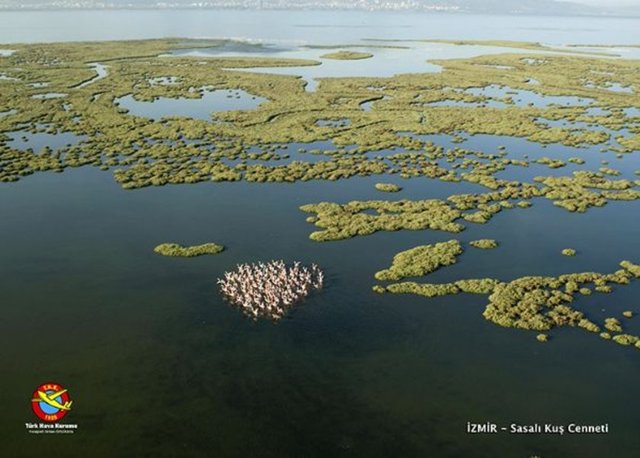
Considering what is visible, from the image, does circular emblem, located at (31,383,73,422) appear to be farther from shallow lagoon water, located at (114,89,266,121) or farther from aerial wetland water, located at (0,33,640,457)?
shallow lagoon water, located at (114,89,266,121)

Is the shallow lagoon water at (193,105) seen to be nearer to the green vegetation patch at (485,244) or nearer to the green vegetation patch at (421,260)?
the green vegetation patch at (421,260)

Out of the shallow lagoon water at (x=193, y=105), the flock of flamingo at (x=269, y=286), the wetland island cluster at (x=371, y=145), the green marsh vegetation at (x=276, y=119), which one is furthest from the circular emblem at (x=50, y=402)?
the shallow lagoon water at (x=193, y=105)

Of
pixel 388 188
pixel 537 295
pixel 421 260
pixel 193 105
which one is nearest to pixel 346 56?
pixel 193 105

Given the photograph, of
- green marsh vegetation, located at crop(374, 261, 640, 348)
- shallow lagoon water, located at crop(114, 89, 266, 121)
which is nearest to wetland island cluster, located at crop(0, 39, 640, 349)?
green marsh vegetation, located at crop(374, 261, 640, 348)

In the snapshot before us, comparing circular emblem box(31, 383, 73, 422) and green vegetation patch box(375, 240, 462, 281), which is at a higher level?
green vegetation patch box(375, 240, 462, 281)

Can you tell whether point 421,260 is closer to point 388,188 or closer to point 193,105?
point 388,188

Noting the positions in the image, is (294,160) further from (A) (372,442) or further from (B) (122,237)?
(A) (372,442)
